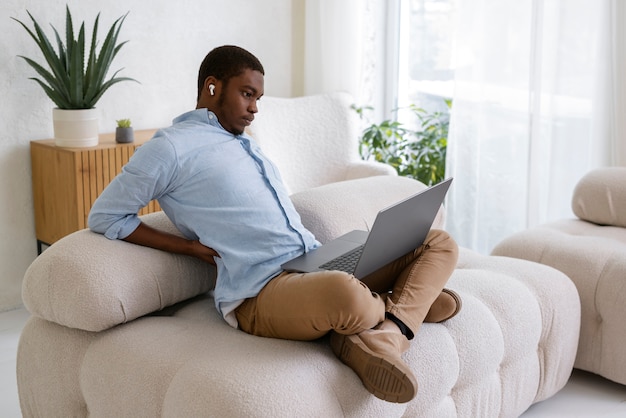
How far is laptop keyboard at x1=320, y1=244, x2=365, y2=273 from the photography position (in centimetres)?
203

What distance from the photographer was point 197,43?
3832 mm

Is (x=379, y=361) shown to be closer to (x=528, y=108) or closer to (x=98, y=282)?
(x=98, y=282)

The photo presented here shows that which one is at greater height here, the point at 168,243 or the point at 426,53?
the point at 426,53

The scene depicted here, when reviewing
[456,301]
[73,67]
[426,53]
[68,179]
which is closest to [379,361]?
[456,301]

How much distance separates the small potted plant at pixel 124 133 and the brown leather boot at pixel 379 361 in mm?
1777

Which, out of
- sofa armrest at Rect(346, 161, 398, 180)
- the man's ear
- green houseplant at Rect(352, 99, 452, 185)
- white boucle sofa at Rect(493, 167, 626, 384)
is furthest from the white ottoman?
green houseplant at Rect(352, 99, 452, 185)

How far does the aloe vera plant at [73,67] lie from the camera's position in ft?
10.2

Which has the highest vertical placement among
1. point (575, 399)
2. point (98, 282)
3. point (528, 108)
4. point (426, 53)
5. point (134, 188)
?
point (426, 53)

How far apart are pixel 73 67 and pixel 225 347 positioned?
1726 mm

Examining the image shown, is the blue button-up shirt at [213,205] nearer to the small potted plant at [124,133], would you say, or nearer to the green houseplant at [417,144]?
the small potted plant at [124,133]

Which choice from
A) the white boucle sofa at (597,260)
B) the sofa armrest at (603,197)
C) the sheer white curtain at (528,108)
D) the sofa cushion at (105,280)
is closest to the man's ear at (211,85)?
the sofa cushion at (105,280)

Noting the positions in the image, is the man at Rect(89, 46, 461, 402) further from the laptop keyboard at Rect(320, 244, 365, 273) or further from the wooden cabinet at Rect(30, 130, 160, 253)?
the wooden cabinet at Rect(30, 130, 160, 253)

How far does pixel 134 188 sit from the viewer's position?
1.98m

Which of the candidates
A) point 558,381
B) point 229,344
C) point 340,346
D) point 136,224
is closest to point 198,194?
point 136,224
